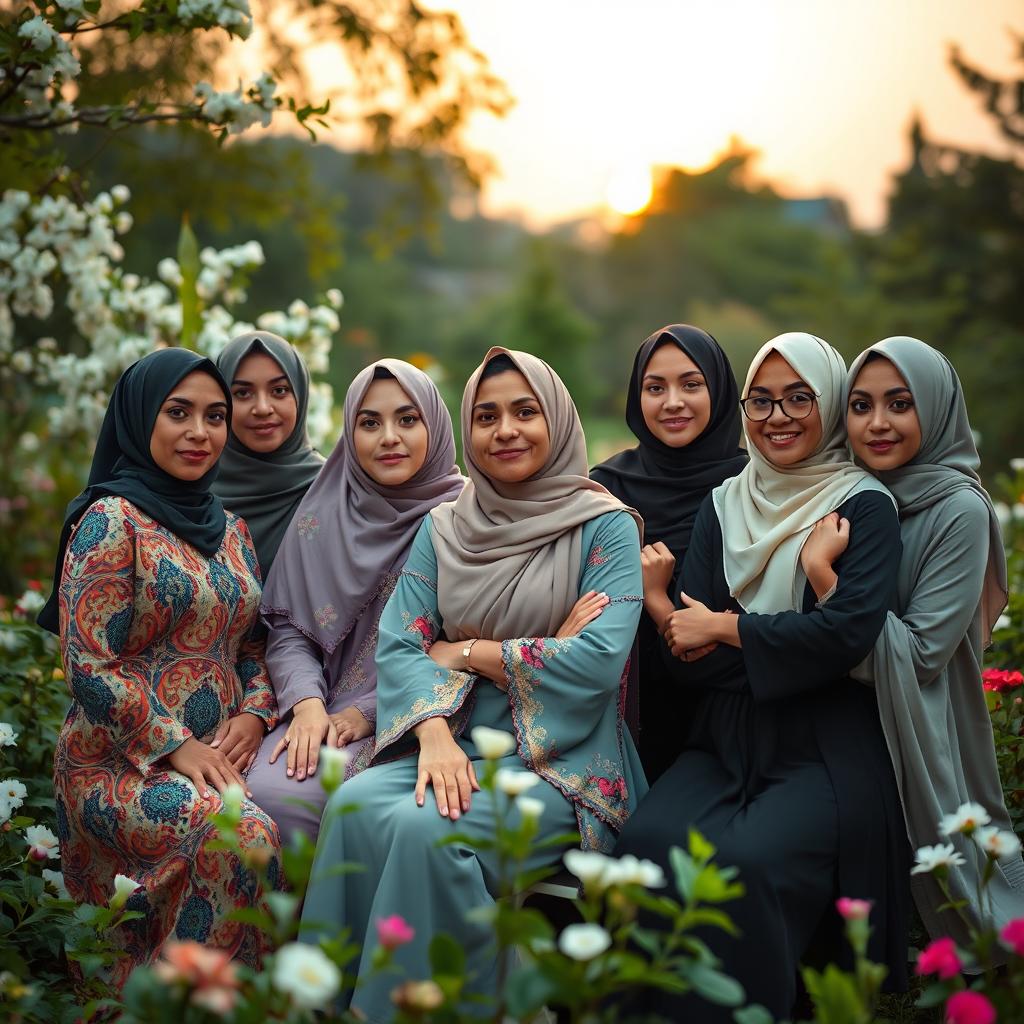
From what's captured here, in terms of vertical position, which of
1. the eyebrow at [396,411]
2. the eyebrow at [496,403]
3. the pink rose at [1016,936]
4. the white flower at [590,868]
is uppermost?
the eyebrow at [396,411]

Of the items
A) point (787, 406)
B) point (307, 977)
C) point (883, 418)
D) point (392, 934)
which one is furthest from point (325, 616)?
point (307, 977)

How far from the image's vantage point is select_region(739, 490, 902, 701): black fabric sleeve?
2703 mm

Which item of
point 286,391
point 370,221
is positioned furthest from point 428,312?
point 286,391

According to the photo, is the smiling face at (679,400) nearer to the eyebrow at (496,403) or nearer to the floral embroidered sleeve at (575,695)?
the eyebrow at (496,403)

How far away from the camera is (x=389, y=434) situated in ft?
11.3

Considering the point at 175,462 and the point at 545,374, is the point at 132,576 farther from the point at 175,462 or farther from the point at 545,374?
the point at 545,374

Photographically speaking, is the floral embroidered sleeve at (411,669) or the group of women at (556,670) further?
the floral embroidered sleeve at (411,669)

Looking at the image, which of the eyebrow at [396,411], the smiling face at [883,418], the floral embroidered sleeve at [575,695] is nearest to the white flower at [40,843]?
the floral embroidered sleeve at [575,695]

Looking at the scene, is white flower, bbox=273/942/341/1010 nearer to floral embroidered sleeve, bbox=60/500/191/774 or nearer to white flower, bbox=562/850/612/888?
white flower, bbox=562/850/612/888

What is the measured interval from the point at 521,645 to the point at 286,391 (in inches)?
55.2

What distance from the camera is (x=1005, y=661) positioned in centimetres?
410

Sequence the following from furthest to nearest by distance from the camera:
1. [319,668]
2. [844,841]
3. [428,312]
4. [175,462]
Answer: [428,312] → [319,668] → [175,462] → [844,841]

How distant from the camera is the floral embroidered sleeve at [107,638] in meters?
2.89

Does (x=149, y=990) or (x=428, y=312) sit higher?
(x=428, y=312)
